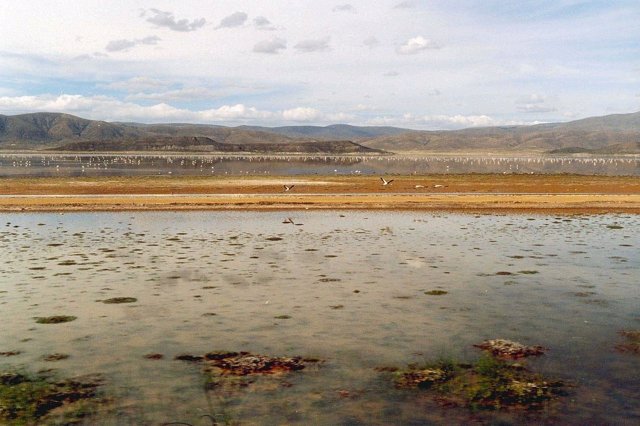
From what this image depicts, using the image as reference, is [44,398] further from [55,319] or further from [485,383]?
[485,383]

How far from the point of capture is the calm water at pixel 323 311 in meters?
9.62

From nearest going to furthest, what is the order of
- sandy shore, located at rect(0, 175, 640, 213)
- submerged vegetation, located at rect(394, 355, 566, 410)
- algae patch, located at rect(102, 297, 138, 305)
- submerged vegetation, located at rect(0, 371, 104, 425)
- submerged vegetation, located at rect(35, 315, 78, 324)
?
submerged vegetation, located at rect(0, 371, 104, 425) → submerged vegetation, located at rect(394, 355, 566, 410) → submerged vegetation, located at rect(35, 315, 78, 324) → algae patch, located at rect(102, 297, 138, 305) → sandy shore, located at rect(0, 175, 640, 213)

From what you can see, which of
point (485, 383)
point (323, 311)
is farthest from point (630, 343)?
point (323, 311)

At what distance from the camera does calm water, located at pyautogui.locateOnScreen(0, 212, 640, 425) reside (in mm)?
9617

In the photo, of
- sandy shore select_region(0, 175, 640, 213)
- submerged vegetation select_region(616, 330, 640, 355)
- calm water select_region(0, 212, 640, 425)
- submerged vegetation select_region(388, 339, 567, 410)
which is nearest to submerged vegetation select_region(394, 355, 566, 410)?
submerged vegetation select_region(388, 339, 567, 410)

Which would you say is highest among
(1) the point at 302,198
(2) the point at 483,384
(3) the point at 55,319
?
(1) the point at 302,198

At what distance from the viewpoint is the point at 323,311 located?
1509 cm

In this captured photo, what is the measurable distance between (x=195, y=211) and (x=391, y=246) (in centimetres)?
2018

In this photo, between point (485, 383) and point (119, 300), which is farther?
point (119, 300)

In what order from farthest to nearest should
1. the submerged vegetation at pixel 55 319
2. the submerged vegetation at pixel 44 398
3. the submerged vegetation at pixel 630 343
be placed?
the submerged vegetation at pixel 55 319 < the submerged vegetation at pixel 630 343 < the submerged vegetation at pixel 44 398

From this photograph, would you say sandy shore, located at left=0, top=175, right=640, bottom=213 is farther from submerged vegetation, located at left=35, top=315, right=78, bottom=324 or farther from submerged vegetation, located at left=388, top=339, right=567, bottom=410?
submerged vegetation, located at left=388, top=339, right=567, bottom=410

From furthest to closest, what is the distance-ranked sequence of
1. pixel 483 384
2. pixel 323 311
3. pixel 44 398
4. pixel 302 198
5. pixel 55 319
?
pixel 302 198 < pixel 323 311 < pixel 55 319 < pixel 483 384 < pixel 44 398

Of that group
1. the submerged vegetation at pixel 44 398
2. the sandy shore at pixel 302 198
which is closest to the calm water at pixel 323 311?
the submerged vegetation at pixel 44 398

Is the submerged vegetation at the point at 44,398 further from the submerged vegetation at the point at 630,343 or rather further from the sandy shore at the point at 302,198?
the sandy shore at the point at 302,198
